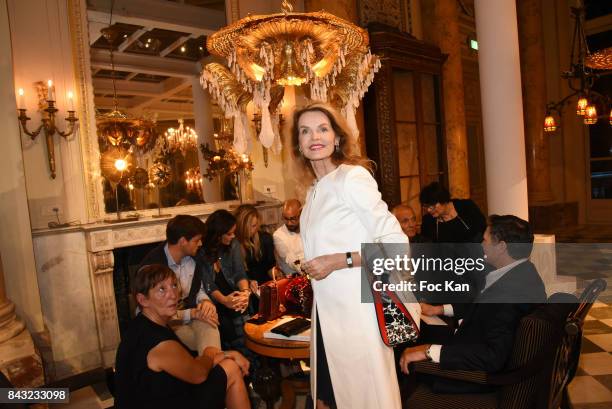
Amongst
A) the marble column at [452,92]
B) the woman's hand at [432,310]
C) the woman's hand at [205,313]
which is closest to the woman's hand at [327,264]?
the woman's hand at [432,310]

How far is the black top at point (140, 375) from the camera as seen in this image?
191cm

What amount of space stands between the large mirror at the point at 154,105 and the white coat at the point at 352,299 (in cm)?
346

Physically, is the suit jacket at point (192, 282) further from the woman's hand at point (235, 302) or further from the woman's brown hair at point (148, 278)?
the woman's brown hair at point (148, 278)

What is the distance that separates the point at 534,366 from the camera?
1.78m

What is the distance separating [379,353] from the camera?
1.55 m

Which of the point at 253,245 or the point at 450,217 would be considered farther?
the point at 253,245

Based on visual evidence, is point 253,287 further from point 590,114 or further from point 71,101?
point 590,114

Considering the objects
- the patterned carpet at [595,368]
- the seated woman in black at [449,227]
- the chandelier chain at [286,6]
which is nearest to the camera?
the patterned carpet at [595,368]

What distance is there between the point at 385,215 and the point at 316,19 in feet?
6.95

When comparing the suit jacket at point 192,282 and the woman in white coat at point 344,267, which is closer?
the woman in white coat at point 344,267

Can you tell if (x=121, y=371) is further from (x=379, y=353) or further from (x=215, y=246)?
(x=215, y=246)

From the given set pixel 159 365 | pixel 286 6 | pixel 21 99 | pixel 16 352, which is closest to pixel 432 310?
pixel 159 365

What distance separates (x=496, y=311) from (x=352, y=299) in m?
0.74

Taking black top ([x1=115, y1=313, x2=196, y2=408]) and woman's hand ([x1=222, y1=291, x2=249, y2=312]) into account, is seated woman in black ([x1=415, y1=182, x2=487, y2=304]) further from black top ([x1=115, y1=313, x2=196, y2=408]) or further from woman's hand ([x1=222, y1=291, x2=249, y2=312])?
black top ([x1=115, y1=313, x2=196, y2=408])
